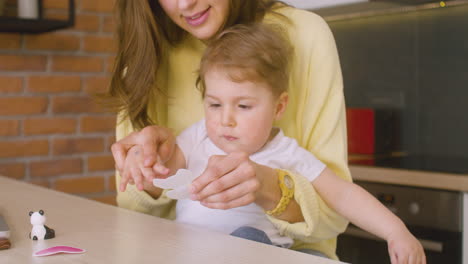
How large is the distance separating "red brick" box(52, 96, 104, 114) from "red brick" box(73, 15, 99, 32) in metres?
0.31

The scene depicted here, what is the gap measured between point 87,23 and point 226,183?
1.91m

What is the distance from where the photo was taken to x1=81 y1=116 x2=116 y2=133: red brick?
266cm

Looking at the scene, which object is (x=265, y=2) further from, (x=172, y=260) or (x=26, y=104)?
(x=26, y=104)

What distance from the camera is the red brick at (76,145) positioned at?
258cm

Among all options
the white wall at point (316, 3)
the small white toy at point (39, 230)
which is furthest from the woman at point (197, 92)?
the white wall at point (316, 3)

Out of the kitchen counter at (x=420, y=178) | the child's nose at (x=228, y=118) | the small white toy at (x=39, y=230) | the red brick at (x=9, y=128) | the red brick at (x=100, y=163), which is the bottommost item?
the red brick at (x=100, y=163)

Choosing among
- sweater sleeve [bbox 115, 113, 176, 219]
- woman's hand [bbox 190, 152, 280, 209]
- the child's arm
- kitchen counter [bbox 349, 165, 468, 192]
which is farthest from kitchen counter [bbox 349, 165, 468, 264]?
woman's hand [bbox 190, 152, 280, 209]

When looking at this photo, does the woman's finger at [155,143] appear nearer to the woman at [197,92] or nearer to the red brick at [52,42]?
the woman at [197,92]

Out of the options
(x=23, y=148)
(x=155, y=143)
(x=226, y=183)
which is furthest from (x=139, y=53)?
(x=23, y=148)

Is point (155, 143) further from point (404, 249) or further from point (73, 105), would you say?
point (73, 105)

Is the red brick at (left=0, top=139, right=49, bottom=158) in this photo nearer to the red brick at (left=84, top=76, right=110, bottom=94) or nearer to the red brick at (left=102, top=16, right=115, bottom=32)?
the red brick at (left=84, top=76, right=110, bottom=94)

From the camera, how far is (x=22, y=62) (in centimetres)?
246

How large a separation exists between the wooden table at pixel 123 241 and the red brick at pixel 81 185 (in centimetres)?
148

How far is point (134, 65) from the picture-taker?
1.43 meters
